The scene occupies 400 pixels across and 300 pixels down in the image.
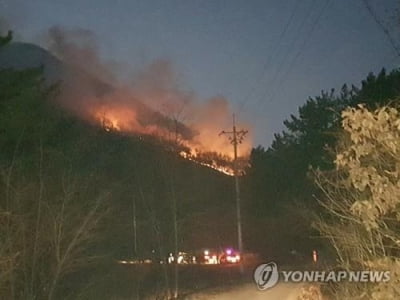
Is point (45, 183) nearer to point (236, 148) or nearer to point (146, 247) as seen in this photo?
point (146, 247)

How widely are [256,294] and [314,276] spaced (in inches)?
217

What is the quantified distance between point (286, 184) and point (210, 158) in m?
5.33

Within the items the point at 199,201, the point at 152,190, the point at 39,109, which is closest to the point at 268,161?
the point at 199,201

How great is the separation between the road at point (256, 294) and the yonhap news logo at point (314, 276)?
0.89 ft

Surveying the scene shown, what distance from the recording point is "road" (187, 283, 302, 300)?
65.7 feet

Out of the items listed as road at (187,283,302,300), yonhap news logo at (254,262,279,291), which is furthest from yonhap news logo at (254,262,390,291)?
road at (187,283,302,300)

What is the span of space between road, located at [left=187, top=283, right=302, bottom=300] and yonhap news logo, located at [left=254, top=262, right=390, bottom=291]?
10.6 inches

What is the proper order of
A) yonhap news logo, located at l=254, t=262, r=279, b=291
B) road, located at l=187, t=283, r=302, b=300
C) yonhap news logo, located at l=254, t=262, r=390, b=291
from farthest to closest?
1. road, located at l=187, t=283, r=302, b=300
2. yonhap news logo, located at l=254, t=262, r=279, b=291
3. yonhap news logo, located at l=254, t=262, r=390, b=291

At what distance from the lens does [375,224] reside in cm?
1004

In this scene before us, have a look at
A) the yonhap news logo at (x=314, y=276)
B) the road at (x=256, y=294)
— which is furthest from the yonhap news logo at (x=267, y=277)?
the road at (x=256, y=294)

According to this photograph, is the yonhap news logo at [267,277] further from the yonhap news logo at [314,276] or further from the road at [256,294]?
the road at [256,294]

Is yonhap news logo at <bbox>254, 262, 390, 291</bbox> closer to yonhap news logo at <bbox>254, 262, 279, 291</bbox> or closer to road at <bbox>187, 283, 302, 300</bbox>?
yonhap news logo at <bbox>254, 262, 279, 291</bbox>

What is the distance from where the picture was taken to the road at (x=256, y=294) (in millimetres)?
20016

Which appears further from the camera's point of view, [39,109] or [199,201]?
[199,201]
